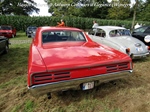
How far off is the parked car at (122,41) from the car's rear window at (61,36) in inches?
85.6

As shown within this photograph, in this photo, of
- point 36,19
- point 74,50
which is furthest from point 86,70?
point 36,19

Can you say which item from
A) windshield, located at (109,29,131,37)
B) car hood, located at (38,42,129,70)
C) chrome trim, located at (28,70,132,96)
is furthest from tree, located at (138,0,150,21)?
chrome trim, located at (28,70,132,96)

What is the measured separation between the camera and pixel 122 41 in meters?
5.95

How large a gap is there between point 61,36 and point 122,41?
3018 millimetres

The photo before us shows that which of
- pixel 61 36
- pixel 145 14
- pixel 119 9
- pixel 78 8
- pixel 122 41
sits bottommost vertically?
pixel 145 14

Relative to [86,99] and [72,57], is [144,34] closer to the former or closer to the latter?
[86,99]

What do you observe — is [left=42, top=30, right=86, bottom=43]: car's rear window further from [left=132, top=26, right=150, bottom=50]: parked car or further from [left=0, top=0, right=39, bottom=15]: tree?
[left=0, top=0, right=39, bottom=15]: tree

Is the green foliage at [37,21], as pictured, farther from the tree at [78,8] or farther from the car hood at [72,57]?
the car hood at [72,57]

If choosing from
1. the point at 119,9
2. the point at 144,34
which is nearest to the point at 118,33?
the point at 144,34

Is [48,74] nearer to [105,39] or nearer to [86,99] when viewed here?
[86,99]

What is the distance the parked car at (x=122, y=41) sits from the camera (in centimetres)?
561

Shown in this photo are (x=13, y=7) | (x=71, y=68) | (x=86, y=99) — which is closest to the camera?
(x=71, y=68)

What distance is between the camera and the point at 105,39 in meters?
6.40

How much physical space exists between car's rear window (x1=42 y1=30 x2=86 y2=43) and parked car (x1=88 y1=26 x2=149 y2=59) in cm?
217
